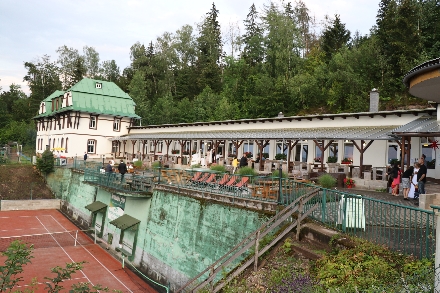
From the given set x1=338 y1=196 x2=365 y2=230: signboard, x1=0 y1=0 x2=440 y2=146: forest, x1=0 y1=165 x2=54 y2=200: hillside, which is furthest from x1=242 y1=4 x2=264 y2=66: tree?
x1=338 y1=196 x2=365 y2=230: signboard

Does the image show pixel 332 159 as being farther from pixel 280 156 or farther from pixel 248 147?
pixel 248 147

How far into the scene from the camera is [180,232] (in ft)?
48.0

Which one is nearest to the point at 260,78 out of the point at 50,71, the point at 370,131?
the point at 370,131

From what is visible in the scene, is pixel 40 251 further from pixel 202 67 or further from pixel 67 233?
pixel 202 67

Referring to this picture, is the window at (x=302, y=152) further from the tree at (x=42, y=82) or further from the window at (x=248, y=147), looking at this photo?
the tree at (x=42, y=82)

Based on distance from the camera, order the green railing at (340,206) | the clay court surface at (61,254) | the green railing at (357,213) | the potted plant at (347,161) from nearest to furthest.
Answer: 1. the green railing at (357,213)
2. the green railing at (340,206)
3. the clay court surface at (61,254)
4. the potted plant at (347,161)

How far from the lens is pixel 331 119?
2442 centimetres

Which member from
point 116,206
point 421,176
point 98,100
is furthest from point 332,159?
point 98,100

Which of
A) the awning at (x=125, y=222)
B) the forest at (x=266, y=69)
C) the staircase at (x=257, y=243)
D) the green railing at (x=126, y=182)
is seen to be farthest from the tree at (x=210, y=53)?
the staircase at (x=257, y=243)

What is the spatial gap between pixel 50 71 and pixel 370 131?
7001 centimetres

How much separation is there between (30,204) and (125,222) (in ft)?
53.8

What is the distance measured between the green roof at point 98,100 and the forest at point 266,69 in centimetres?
882

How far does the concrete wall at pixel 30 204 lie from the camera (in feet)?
95.7

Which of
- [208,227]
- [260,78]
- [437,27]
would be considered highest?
[437,27]
